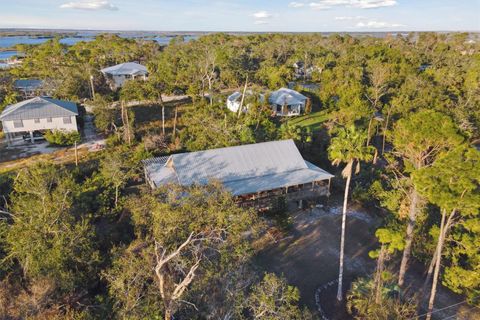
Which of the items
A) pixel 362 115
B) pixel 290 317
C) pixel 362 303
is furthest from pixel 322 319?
pixel 362 115

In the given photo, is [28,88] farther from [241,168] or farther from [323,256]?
[323,256]

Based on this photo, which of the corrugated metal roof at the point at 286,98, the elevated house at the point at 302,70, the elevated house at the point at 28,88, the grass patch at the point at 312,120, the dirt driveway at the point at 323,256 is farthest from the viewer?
the elevated house at the point at 302,70

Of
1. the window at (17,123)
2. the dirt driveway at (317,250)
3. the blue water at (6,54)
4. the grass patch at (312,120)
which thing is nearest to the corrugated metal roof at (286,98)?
the grass patch at (312,120)

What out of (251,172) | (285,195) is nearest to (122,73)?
(251,172)

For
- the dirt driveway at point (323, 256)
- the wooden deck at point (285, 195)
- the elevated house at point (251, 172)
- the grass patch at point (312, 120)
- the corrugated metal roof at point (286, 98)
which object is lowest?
the dirt driveway at point (323, 256)

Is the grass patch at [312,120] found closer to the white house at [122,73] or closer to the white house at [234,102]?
the white house at [234,102]

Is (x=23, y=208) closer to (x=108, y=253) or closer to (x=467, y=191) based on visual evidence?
(x=108, y=253)

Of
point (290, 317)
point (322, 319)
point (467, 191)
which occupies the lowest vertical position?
point (322, 319)
